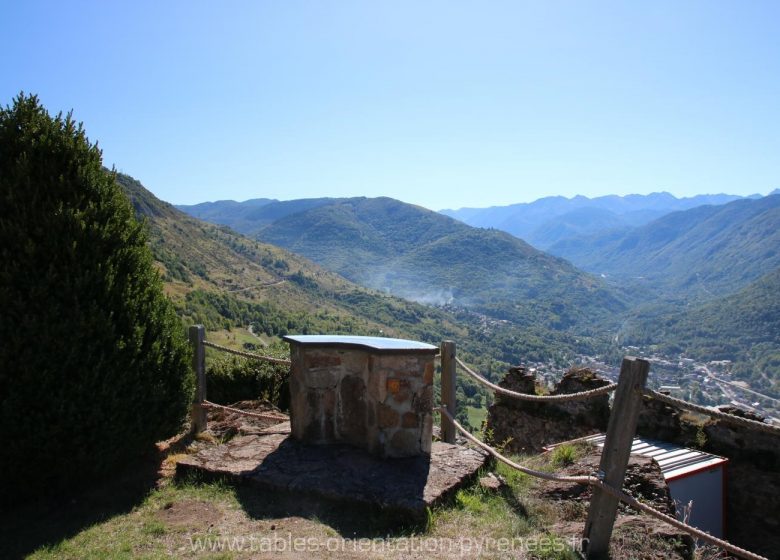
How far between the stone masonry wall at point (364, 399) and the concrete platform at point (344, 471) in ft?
0.48

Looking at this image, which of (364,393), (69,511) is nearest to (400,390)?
(364,393)

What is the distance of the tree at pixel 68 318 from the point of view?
163 inches

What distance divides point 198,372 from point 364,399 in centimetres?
248

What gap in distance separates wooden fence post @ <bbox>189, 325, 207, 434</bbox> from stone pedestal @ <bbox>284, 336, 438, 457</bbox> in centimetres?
154

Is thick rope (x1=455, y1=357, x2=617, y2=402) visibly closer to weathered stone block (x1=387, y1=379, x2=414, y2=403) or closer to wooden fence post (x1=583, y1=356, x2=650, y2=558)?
wooden fence post (x1=583, y1=356, x2=650, y2=558)

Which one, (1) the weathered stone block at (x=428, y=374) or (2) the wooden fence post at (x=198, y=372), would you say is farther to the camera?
(2) the wooden fence post at (x=198, y=372)

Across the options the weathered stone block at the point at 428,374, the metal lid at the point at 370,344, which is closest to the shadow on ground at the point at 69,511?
the metal lid at the point at 370,344

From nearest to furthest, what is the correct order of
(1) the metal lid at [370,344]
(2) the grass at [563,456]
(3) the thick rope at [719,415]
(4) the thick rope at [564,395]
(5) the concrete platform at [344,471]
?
(3) the thick rope at [719,415], (4) the thick rope at [564,395], (5) the concrete platform at [344,471], (1) the metal lid at [370,344], (2) the grass at [563,456]

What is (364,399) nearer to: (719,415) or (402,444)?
(402,444)

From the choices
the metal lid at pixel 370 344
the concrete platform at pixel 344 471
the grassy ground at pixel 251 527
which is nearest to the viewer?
the grassy ground at pixel 251 527

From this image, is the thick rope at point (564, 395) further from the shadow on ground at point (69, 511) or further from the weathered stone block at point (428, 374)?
the shadow on ground at point (69, 511)

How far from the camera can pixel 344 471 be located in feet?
15.9

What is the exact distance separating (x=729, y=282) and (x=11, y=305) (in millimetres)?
216485

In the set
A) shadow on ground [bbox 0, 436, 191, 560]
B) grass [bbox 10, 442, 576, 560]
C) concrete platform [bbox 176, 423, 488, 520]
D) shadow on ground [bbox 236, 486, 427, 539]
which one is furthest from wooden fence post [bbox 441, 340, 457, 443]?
shadow on ground [bbox 0, 436, 191, 560]
